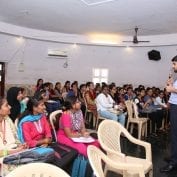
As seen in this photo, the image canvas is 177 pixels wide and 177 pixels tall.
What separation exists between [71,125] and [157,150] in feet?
6.69

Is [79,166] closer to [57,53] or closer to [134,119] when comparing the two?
[134,119]

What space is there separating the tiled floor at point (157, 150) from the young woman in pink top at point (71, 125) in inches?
25.3

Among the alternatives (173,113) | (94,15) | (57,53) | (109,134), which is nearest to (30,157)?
(109,134)

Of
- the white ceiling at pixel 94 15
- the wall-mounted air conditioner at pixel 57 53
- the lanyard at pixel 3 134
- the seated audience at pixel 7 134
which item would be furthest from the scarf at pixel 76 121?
the wall-mounted air conditioner at pixel 57 53

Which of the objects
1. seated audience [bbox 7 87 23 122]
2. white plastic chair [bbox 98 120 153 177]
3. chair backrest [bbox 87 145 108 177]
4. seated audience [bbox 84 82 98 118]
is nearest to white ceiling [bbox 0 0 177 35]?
seated audience [bbox 84 82 98 118]

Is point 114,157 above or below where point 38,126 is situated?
below

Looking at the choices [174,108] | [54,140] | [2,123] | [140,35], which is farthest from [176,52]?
[2,123]

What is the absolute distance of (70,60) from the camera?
30.8 ft

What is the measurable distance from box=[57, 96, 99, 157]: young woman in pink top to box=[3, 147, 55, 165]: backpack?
676mm

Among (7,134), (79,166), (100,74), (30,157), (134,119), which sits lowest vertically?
(79,166)

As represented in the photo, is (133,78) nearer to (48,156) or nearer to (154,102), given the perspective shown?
(154,102)

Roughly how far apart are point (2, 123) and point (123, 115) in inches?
136

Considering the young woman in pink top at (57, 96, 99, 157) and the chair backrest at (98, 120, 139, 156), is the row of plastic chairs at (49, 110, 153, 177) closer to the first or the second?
the chair backrest at (98, 120, 139, 156)

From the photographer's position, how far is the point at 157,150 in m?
4.60
